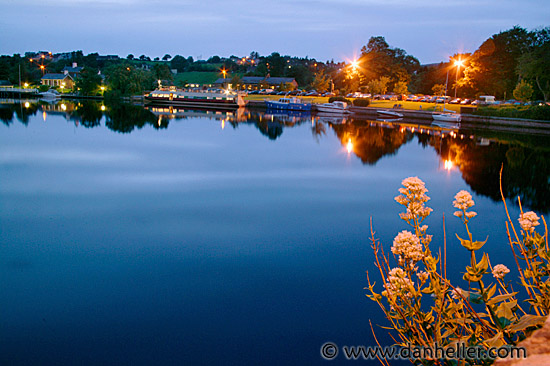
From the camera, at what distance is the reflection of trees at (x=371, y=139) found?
22.0 metres

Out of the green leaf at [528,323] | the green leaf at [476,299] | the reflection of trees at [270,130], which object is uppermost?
the green leaf at [476,299]

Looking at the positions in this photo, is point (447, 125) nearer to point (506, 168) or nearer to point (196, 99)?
Result: point (506, 168)

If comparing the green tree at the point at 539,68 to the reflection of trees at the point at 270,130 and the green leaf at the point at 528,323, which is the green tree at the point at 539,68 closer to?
the reflection of trees at the point at 270,130

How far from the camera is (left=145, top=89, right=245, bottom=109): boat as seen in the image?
56.9 metres

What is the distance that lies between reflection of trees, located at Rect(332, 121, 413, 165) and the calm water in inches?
44.7

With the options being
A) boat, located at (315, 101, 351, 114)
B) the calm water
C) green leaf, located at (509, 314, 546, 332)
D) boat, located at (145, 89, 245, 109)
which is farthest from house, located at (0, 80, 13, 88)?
green leaf, located at (509, 314, 546, 332)

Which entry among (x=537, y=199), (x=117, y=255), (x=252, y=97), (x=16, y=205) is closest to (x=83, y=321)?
(x=117, y=255)

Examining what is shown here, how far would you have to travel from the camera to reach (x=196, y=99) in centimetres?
5900

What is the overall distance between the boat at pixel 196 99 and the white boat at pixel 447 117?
81.9 feet

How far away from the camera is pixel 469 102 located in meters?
48.4

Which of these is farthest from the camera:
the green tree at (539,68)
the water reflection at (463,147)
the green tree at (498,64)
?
the green tree at (498,64)

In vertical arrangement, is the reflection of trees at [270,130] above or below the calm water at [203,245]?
above

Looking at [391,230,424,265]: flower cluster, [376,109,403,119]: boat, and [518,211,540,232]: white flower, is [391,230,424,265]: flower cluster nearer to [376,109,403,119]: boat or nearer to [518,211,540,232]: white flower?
[518,211,540,232]: white flower

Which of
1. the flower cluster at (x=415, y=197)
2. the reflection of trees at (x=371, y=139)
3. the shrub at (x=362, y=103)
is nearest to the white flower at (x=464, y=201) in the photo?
the flower cluster at (x=415, y=197)
